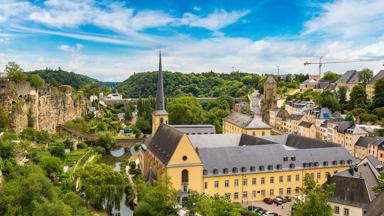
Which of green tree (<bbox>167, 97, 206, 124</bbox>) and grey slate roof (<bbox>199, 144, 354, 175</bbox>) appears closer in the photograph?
grey slate roof (<bbox>199, 144, 354, 175</bbox>)

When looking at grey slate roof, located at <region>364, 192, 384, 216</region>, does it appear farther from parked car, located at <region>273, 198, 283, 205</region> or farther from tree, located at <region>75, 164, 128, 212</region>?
tree, located at <region>75, 164, 128, 212</region>

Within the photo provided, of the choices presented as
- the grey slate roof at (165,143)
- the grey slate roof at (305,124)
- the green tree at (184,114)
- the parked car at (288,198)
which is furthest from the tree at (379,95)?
the grey slate roof at (165,143)

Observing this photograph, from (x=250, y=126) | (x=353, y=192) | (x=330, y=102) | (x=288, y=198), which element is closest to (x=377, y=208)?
(x=353, y=192)

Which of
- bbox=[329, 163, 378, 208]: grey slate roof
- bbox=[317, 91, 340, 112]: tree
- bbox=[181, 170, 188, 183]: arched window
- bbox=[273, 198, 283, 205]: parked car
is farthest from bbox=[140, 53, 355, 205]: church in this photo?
bbox=[317, 91, 340, 112]: tree

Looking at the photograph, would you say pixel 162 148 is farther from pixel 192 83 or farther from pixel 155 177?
pixel 192 83

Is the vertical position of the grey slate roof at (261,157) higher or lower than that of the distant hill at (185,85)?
lower

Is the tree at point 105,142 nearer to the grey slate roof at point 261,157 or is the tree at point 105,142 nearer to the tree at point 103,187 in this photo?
the tree at point 103,187

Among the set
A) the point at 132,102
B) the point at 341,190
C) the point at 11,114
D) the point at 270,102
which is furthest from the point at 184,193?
the point at 132,102
